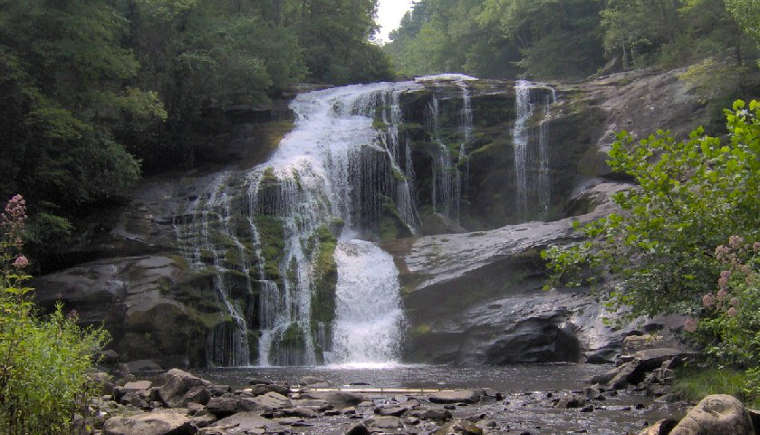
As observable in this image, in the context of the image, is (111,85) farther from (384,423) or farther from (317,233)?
(384,423)

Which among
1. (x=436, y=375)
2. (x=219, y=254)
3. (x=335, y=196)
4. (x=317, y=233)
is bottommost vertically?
(x=436, y=375)

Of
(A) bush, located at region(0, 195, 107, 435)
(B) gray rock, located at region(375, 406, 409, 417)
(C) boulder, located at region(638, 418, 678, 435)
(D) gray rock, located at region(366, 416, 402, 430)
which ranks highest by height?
(A) bush, located at region(0, 195, 107, 435)

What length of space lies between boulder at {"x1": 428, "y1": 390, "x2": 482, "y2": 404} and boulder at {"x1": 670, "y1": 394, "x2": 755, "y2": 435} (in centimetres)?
439

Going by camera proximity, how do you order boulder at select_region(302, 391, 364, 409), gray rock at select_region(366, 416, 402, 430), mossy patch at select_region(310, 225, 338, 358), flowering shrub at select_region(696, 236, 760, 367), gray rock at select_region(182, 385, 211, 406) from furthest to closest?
1. mossy patch at select_region(310, 225, 338, 358)
2. boulder at select_region(302, 391, 364, 409)
3. gray rock at select_region(182, 385, 211, 406)
4. gray rock at select_region(366, 416, 402, 430)
5. flowering shrub at select_region(696, 236, 760, 367)

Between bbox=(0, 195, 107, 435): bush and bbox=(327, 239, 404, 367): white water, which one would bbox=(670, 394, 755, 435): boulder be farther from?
bbox=(327, 239, 404, 367): white water

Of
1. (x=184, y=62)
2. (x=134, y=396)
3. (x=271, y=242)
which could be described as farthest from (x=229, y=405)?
(x=184, y=62)

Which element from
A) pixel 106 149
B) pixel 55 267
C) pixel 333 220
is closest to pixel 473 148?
pixel 333 220

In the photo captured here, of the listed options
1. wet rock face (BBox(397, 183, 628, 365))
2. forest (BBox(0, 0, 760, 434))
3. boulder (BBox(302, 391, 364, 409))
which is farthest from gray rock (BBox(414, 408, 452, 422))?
wet rock face (BBox(397, 183, 628, 365))

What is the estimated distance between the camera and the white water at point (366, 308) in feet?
61.4

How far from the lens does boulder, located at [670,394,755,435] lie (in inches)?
238

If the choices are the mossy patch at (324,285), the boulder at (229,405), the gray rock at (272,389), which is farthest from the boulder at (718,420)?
the mossy patch at (324,285)

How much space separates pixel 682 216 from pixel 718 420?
316 centimetres

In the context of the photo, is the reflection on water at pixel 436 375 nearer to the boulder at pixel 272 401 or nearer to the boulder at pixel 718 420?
the boulder at pixel 272 401

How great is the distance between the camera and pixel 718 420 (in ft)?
20.1
